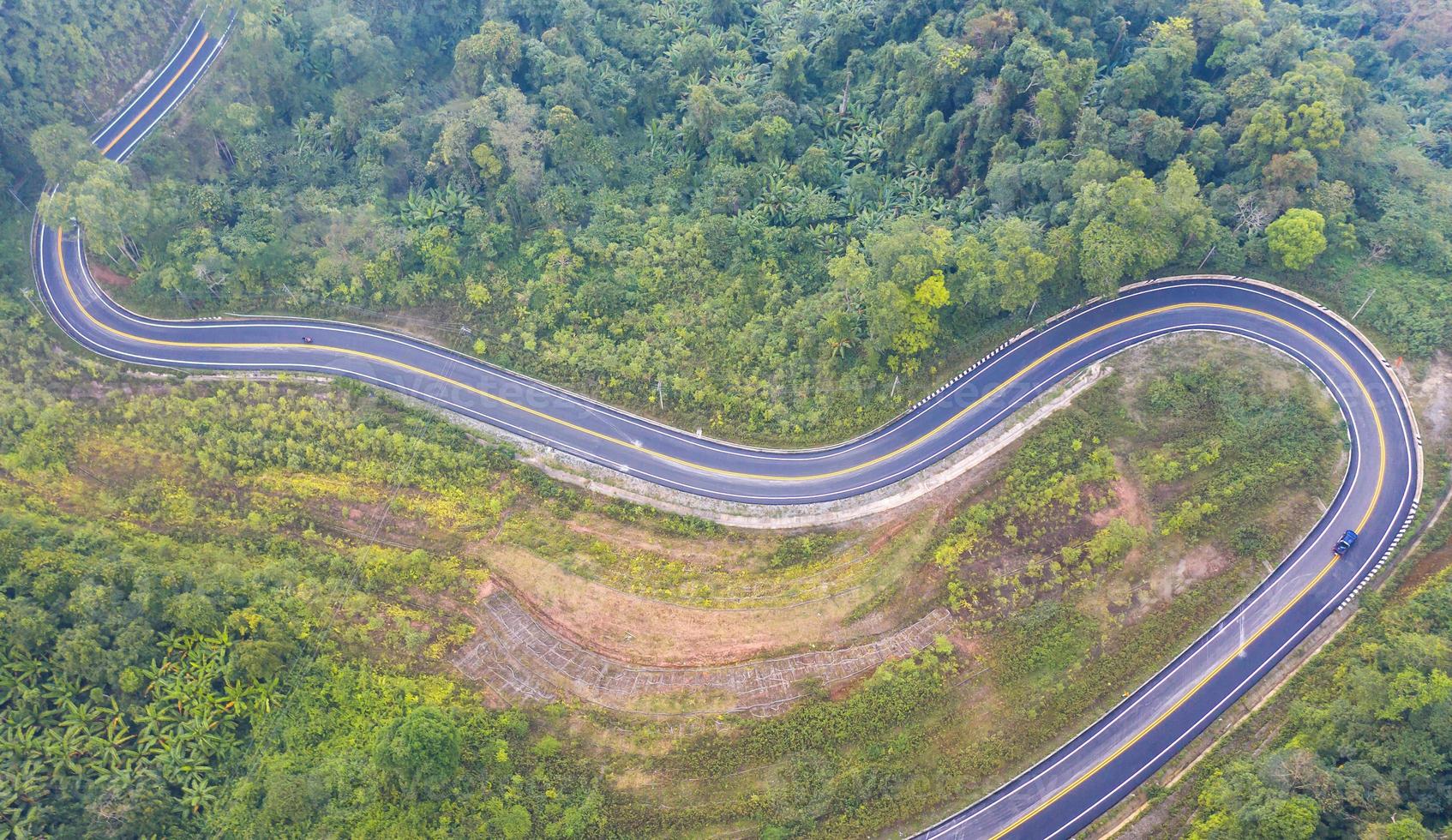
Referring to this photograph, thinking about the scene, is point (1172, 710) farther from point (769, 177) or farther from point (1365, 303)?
point (769, 177)

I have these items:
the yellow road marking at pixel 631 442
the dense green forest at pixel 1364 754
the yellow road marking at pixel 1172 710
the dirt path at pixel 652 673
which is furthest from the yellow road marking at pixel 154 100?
the dense green forest at pixel 1364 754

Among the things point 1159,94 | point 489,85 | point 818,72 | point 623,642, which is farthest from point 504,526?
point 1159,94

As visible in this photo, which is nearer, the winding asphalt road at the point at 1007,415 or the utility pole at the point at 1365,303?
the winding asphalt road at the point at 1007,415

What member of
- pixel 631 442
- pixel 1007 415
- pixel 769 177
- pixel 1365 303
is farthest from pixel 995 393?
pixel 631 442

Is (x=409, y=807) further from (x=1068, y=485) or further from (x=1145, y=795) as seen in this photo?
(x=1068, y=485)

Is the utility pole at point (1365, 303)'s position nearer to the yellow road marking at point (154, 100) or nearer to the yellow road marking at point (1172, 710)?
the yellow road marking at point (1172, 710)

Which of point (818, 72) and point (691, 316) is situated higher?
point (818, 72)
